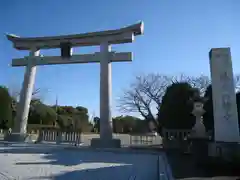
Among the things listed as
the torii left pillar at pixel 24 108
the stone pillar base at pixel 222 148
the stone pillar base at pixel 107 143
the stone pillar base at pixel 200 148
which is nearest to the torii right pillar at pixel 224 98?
the stone pillar base at pixel 222 148

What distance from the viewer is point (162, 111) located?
12195mm

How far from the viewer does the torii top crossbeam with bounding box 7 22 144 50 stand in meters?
12.4

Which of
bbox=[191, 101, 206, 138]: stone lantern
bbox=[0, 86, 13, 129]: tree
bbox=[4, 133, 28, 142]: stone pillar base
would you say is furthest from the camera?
bbox=[0, 86, 13, 129]: tree

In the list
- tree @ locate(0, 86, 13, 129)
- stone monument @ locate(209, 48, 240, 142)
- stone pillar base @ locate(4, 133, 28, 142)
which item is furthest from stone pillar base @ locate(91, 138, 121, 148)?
tree @ locate(0, 86, 13, 129)

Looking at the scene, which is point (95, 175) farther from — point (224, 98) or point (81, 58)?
point (81, 58)

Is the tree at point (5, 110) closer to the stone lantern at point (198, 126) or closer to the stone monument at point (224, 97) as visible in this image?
the stone lantern at point (198, 126)

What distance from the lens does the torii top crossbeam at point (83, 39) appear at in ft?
40.7

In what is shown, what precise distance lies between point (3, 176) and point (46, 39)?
11.4 meters

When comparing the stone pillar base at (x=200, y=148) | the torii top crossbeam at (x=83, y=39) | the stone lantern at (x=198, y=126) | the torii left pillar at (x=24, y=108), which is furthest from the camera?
the torii left pillar at (x=24, y=108)

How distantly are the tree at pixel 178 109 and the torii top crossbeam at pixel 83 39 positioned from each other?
3.99 m

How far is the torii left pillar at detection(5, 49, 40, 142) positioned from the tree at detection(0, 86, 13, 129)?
29.1 ft

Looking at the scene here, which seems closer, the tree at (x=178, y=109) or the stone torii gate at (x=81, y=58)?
the tree at (x=178, y=109)

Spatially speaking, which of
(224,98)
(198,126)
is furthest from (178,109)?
(224,98)

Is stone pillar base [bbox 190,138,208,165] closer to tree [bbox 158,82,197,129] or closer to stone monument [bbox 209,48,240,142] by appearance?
stone monument [bbox 209,48,240,142]
